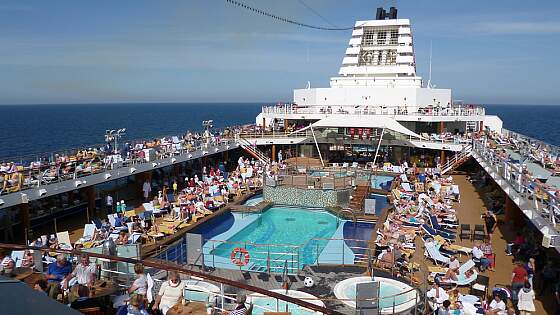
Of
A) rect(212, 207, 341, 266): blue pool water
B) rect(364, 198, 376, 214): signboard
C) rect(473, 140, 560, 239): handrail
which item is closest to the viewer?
rect(473, 140, 560, 239): handrail

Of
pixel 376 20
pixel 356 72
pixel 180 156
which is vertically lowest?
pixel 180 156

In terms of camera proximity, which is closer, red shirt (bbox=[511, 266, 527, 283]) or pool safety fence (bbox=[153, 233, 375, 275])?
red shirt (bbox=[511, 266, 527, 283])

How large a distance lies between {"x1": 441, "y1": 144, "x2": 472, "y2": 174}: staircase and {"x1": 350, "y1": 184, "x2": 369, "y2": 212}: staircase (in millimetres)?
6549

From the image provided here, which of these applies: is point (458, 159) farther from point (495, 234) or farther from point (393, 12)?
point (393, 12)

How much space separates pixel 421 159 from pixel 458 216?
11.1m

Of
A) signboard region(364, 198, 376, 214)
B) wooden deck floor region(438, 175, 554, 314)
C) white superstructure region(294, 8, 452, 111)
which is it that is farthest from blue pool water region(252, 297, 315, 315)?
white superstructure region(294, 8, 452, 111)

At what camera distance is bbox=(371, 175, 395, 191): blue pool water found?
70.1ft

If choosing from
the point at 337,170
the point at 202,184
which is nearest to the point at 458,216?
the point at 337,170

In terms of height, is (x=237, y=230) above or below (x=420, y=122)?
below

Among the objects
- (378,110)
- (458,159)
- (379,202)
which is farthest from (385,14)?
(379,202)

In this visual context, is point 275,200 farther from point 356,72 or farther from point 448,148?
point 356,72

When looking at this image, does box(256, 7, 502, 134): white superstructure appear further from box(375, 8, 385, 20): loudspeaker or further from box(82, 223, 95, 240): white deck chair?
box(82, 223, 95, 240): white deck chair

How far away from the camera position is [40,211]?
15.5 meters

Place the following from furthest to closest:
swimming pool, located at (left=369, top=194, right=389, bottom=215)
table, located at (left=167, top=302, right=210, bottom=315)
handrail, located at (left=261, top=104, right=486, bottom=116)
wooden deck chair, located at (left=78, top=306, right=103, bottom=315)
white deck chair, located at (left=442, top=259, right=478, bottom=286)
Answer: handrail, located at (left=261, top=104, right=486, bottom=116), swimming pool, located at (left=369, top=194, right=389, bottom=215), white deck chair, located at (left=442, top=259, right=478, bottom=286), table, located at (left=167, top=302, right=210, bottom=315), wooden deck chair, located at (left=78, top=306, right=103, bottom=315)
